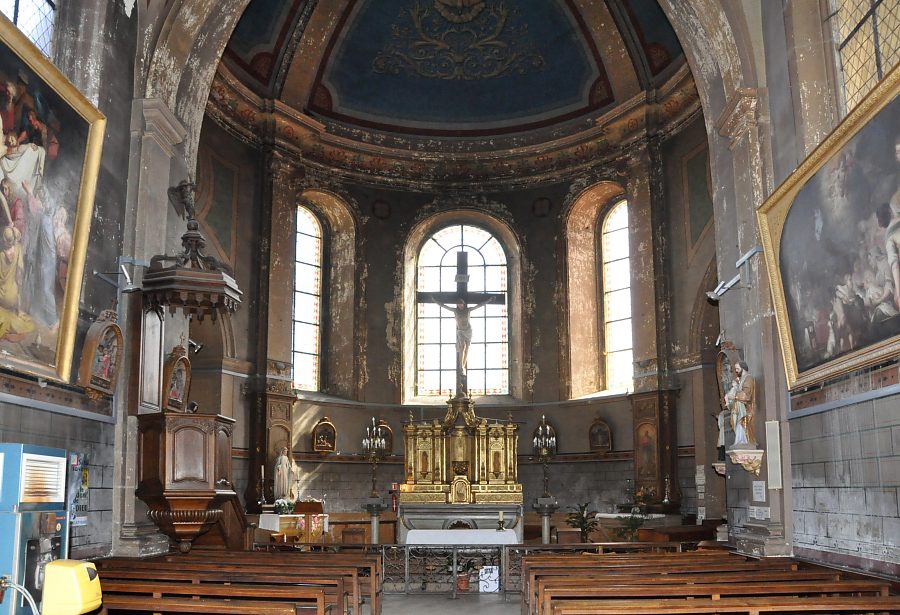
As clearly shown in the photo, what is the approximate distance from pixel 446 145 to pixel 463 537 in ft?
35.1

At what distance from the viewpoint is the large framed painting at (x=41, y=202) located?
302 inches

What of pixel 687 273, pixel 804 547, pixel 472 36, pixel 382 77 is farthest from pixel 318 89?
pixel 804 547

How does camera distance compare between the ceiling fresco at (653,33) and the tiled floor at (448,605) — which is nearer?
the tiled floor at (448,605)

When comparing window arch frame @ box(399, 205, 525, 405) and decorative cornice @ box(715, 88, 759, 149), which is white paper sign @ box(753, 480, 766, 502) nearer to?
decorative cornice @ box(715, 88, 759, 149)

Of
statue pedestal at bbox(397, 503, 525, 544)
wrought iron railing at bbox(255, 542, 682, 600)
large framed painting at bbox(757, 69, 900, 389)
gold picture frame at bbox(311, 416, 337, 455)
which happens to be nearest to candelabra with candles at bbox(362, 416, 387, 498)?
gold picture frame at bbox(311, 416, 337, 455)

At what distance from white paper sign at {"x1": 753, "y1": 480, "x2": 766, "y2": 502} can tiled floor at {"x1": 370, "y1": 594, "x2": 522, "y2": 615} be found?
113 inches

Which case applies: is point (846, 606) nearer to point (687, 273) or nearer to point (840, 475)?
point (840, 475)

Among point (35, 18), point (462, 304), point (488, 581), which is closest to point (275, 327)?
point (462, 304)

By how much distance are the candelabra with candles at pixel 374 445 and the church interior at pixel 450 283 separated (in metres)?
0.06

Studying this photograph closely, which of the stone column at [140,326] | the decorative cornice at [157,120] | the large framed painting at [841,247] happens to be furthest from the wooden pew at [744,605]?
the decorative cornice at [157,120]

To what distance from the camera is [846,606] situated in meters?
5.98

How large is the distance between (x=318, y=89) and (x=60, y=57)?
1055 cm

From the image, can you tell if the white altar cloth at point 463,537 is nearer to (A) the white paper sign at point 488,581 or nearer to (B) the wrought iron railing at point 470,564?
(B) the wrought iron railing at point 470,564

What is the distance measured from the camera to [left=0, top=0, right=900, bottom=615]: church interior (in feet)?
26.9
